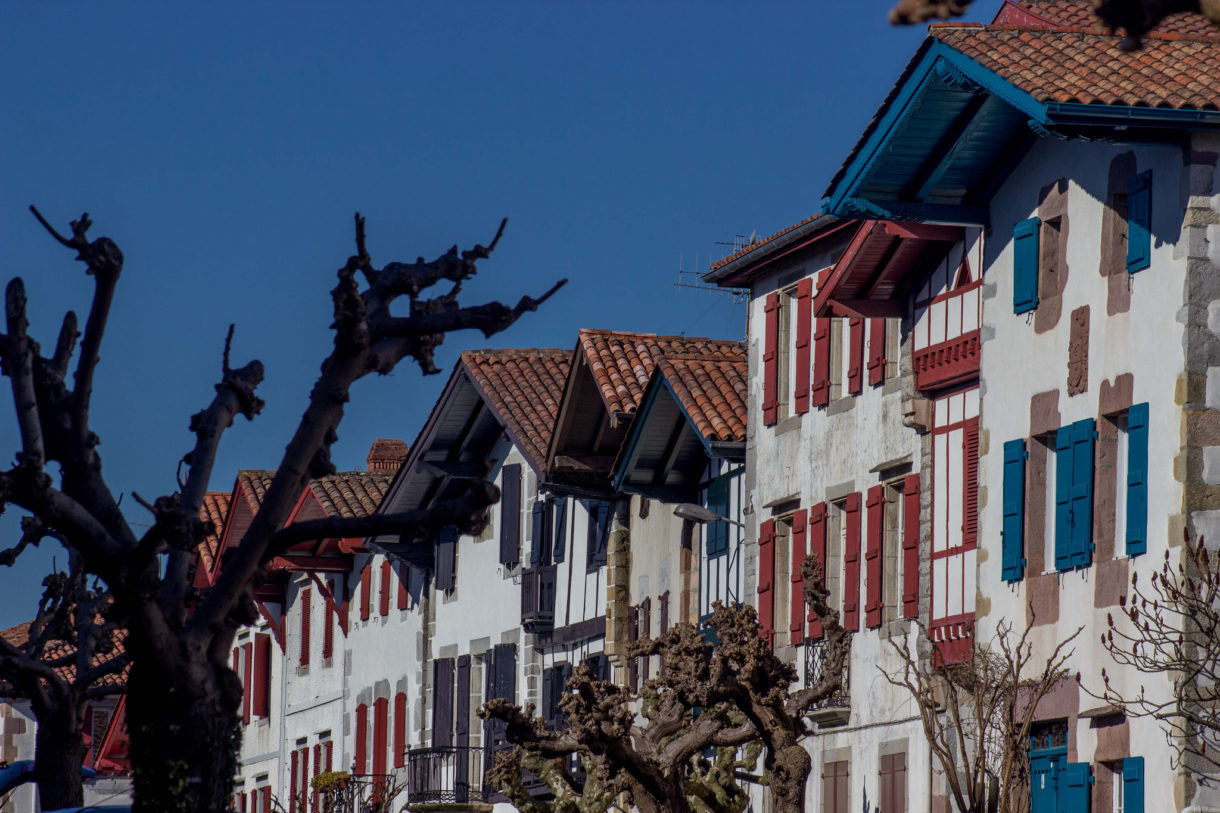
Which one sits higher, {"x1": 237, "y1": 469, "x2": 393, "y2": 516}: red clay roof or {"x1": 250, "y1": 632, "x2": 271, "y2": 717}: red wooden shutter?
{"x1": 237, "y1": 469, "x2": 393, "y2": 516}: red clay roof

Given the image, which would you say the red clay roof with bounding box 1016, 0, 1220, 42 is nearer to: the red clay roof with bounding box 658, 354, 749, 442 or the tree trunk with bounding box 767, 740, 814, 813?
the red clay roof with bounding box 658, 354, 749, 442

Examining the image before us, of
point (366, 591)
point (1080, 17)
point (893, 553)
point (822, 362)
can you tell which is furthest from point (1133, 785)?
point (366, 591)

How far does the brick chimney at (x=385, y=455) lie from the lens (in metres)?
55.6

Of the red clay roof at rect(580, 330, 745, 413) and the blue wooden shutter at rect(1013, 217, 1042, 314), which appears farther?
the red clay roof at rect(580, 330, 745, 413)

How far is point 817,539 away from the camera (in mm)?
30656

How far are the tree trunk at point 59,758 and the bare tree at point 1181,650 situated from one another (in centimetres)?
1136

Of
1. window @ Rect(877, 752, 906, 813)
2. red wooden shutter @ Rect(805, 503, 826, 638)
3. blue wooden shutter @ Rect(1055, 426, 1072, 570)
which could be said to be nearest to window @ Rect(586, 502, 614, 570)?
red wooden shutter @ Rect(805, 503, 826, 638)

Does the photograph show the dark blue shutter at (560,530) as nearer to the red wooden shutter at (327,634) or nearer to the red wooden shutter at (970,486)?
the red wooden shutter at (327,634)

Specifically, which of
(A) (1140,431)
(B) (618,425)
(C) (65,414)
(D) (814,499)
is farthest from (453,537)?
(C) (65,414)

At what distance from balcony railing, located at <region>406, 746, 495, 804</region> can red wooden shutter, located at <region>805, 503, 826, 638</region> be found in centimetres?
1220

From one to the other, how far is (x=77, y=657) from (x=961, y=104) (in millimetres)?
12452

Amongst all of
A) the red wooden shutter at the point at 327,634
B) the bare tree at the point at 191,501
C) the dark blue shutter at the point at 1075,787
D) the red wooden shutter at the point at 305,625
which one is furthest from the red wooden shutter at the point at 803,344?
the red wooden shutter at the point at 305,625

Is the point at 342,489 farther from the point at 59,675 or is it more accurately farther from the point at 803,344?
the point at 59,675

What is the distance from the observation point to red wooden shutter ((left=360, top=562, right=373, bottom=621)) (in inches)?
2029
